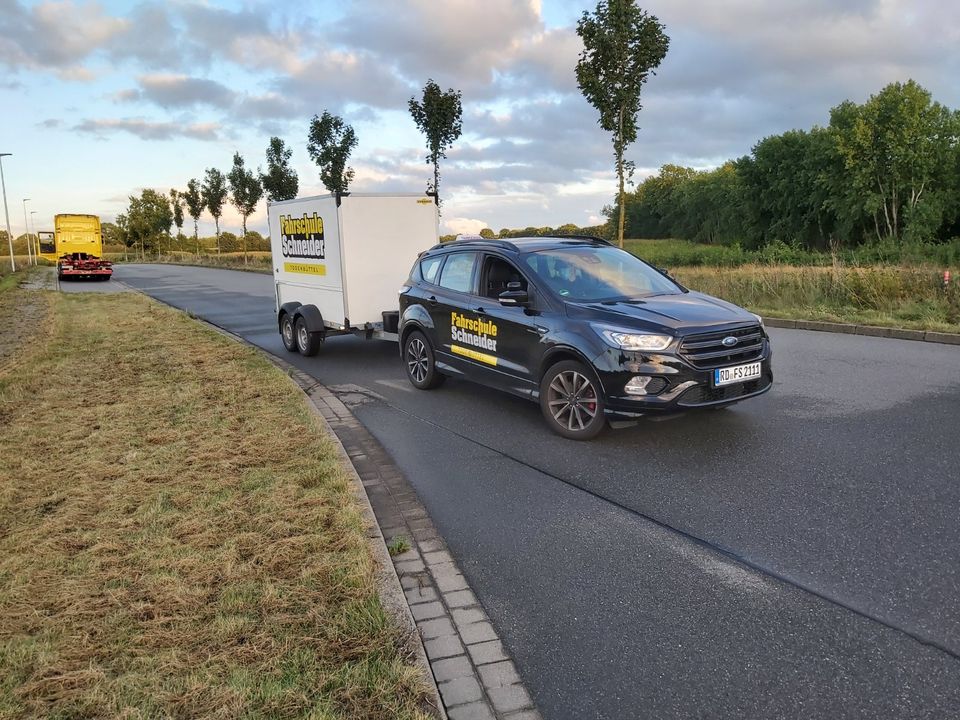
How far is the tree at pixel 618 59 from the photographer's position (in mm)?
23438

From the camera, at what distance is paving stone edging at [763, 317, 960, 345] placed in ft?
35.0

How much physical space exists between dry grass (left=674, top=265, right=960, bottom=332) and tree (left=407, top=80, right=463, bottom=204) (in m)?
16.2

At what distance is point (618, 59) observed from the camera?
23.8 m

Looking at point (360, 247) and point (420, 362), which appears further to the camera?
point (360, 247)

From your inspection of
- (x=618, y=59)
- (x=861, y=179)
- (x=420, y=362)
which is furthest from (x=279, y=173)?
(x=861, y=179)

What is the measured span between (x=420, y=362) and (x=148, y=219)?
2915 inches

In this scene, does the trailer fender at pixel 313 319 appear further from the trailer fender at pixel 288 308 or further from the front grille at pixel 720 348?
the front grille at pixel 720 348

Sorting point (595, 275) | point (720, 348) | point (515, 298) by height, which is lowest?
point (720, 348)

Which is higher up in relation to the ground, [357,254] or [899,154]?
[899,154]

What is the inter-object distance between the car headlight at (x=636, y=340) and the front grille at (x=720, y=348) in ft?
0.52

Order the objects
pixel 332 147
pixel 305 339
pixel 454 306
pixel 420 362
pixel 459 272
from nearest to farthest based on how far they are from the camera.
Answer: pixel 454 306 → pixel 459 272 → pixel 420 362 → pixel 305 339 → pixel 332 147

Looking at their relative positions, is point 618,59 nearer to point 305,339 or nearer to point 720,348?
point 305,339

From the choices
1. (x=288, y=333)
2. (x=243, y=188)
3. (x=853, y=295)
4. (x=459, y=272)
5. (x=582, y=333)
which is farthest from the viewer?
(x=243, y=188)

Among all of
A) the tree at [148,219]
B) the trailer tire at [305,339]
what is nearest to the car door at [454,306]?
the trailer tire at [305,339]
